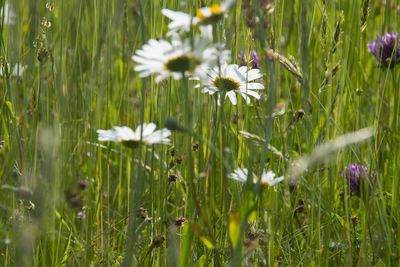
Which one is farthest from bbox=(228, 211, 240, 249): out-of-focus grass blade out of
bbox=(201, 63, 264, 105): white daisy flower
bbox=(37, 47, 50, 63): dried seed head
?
bbox=(37, 47, 50, 63): dried seed head

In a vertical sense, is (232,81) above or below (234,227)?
above

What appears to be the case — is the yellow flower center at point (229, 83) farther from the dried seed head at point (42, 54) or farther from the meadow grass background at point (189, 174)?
the dried seed head at point (42, 54)

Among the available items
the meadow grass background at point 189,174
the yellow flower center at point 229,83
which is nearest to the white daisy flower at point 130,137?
the meadow grass background at point 189,174

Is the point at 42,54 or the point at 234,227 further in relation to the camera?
the point at 42,54

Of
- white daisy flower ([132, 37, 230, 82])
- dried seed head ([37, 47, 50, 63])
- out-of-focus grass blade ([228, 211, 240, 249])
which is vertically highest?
dried seed head ([37, 47, 50, 63])

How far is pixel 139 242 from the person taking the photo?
124 centimetres

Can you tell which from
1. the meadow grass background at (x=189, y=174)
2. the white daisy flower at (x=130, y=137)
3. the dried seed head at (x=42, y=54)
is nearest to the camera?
the white daisy flower at (x=130, y=137)

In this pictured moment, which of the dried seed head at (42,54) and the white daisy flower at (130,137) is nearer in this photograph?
the white daisy flower at (130,137)

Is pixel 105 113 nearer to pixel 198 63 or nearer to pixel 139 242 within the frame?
pixel 139 242

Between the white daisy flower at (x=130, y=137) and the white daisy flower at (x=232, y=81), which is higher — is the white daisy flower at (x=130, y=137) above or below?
below

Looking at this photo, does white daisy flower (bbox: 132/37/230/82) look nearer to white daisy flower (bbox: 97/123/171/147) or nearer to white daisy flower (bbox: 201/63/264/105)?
white daisy flower (bbox: 97/123/171/147)

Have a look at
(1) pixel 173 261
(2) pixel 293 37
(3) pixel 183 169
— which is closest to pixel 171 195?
(3) pixel 183 169

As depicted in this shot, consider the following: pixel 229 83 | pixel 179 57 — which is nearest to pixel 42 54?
pixel 229 83

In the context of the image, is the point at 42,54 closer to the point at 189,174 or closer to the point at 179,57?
the point at 189,174
